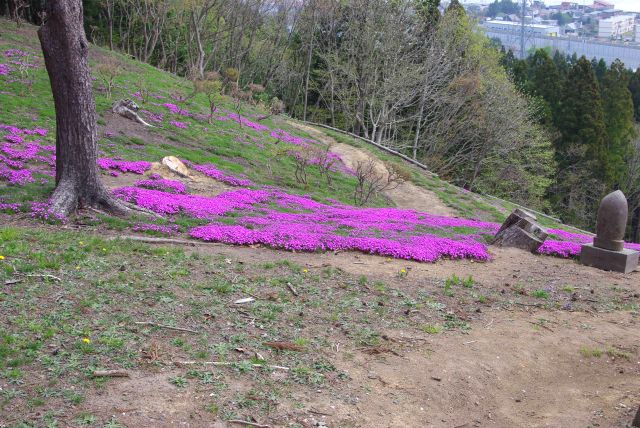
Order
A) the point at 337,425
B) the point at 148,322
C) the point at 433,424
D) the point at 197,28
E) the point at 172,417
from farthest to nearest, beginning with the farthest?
the point at 197,28 < the point at 148,322 < the point at 433,424 < the point at 337,425 < the point at 172,417

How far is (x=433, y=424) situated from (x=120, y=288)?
4286 millimetres

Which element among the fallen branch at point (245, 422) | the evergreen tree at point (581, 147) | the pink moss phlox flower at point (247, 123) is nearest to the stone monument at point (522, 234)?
the fallen branch at point (245, 422)

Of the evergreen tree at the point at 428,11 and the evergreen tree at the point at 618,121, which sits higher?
the evergreen tree at the point at 428,11

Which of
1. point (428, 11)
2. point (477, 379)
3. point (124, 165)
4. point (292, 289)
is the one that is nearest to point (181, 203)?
point (124, 165)

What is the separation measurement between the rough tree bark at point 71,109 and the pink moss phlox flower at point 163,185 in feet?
10.6

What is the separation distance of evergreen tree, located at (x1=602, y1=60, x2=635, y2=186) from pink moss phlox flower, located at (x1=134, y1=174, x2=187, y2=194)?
41.6 meters

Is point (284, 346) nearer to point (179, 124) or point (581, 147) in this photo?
point (179, 124)

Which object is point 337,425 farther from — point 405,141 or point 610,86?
point 610,86

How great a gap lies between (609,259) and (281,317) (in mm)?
9233

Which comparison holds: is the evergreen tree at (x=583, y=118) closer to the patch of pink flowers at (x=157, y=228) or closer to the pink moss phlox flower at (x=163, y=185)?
the pink moss phlox flower at (x=163, y=185)

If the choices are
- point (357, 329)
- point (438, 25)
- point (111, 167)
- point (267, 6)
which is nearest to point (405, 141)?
point (438, 25)

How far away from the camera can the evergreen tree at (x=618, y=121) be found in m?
47.4

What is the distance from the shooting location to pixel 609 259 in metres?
13.2

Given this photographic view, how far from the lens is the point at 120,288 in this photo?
24.2ft
